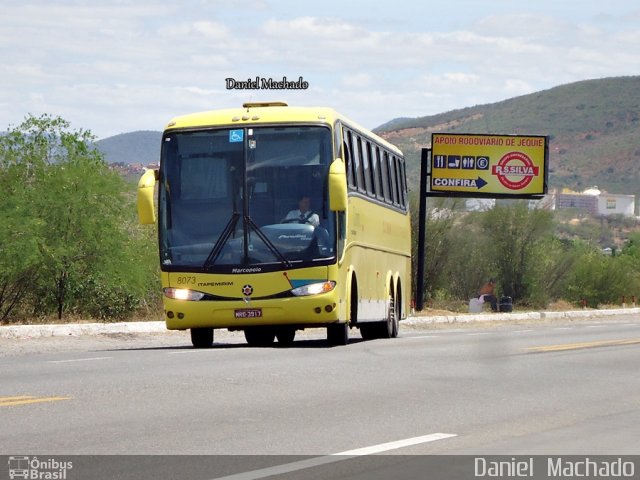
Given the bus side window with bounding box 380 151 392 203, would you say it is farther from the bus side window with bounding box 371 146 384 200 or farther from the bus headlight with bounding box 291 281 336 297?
the bus headlight with bounding box 291 281 336 297

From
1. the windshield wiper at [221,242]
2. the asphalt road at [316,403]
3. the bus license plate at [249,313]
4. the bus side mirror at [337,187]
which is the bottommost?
the asphalt road at [316,403]

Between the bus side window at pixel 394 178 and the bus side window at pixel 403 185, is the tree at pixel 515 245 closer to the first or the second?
the bus side window at pixel 403 185

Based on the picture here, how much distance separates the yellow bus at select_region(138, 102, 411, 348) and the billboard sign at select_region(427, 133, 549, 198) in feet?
101

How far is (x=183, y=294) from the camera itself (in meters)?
19.9

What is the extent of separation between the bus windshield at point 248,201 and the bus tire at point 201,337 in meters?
1.93

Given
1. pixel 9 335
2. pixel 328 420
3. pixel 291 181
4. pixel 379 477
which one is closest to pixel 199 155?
pixel 291 181

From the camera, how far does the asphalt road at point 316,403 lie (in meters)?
9.24

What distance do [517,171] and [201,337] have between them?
32220 mm

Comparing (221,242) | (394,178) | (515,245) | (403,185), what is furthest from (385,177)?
(515,245)

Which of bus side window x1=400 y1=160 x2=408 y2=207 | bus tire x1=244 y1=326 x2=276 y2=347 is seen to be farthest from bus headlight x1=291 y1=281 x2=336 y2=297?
bus side window x1=400 y1=160 x2=408 y2=207

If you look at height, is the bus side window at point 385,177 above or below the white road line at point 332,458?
above

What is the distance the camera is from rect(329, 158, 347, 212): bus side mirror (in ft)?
63.6

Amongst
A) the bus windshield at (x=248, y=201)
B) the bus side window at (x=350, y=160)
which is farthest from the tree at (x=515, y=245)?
the bus windshield at (x=248, y=201)

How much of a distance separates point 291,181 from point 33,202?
12.1 metres
